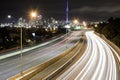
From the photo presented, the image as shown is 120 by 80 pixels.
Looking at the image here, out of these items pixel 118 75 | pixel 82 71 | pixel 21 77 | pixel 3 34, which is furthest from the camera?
pixel 3 34

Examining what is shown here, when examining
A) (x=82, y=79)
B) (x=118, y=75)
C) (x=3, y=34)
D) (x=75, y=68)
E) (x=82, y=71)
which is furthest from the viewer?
(x=3, y=34)

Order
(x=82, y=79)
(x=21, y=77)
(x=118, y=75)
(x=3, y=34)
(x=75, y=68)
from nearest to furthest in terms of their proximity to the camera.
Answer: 1. (x=21, y=77)
2. (x=82, y=79)
3. (x=118, y=75)
4. (x=75, y=68)
5. (x=3, y=34)

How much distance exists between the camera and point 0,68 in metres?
48.6

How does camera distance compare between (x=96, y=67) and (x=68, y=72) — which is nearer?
(x=68, y=72)

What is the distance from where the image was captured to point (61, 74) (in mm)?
44688

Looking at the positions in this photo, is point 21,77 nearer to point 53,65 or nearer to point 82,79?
point 82,79

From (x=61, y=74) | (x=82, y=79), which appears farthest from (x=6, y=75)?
(x=82, y=79)

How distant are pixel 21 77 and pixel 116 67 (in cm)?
2394

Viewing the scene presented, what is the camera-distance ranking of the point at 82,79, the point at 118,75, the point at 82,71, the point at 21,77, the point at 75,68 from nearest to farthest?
the point at 21,77, the point at 82,79, the point at 118,75, the point at 82,71, the point at 75,68

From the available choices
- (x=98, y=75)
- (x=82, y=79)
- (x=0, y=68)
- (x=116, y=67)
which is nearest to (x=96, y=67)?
(x=116, y=67)

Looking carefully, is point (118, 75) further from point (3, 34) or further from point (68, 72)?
point (3, 34)

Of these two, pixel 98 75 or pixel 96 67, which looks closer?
pixel 98 75

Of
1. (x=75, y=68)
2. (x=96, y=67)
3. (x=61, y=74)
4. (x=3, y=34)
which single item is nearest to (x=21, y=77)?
(x=61, y=74)

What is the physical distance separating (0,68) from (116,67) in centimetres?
2330
